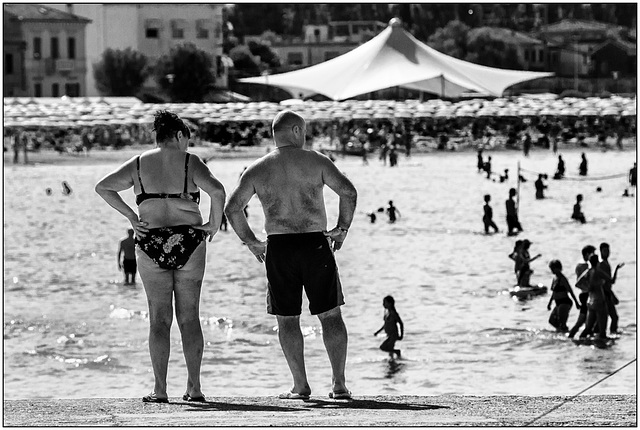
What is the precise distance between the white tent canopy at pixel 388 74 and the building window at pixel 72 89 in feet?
170

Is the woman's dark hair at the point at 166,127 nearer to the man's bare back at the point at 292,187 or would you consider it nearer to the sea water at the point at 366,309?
the man's bare back at the point at 292,187

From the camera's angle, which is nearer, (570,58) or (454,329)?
(454,329)

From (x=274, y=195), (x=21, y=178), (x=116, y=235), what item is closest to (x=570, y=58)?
(x=21, y=178)

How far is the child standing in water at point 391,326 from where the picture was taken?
11.6 m

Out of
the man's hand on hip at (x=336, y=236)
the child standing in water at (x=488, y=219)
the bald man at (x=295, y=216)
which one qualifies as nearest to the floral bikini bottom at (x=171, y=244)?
the bald man at (x=295, y=216)

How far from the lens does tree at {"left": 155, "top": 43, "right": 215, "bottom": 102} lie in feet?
249

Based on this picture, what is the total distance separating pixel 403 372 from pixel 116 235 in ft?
46.3

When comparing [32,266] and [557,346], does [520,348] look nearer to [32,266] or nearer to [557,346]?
[557,346]

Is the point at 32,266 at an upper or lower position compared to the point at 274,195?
lower

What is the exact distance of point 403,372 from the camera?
36.7 ft

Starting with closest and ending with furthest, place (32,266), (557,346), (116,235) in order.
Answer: (557,346) → (32,266) → (116,235)

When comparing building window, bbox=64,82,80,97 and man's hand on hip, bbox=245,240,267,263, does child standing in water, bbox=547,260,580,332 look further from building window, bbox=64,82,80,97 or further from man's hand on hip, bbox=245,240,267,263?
building window, bbox=64,82,80,97

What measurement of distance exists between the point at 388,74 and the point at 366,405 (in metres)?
17.8

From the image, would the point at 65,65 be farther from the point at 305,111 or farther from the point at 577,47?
the point at 577,47
